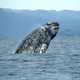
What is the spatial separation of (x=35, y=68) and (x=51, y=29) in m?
6.14

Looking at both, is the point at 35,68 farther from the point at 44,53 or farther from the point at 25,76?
the point at 44,53

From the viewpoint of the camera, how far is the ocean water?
29.4 m

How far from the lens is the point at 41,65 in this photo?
3325 cm

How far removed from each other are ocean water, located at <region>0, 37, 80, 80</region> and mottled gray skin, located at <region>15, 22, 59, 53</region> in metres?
0.40

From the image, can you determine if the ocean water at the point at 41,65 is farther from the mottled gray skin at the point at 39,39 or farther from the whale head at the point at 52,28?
the whale head at the point at 52,28

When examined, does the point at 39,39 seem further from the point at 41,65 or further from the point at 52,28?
the point at 41,65

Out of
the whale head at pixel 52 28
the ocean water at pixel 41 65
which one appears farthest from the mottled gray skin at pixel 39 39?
the ocean water at pixel 41 65

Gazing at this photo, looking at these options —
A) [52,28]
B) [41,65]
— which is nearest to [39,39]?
[52,28]

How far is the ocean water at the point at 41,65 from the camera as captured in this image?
2940 cm

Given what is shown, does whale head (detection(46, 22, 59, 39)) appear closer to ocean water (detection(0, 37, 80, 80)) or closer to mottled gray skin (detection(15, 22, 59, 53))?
mottled gray skin (detection(15, 22, 59, 53))

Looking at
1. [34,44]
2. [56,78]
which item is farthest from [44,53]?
[56,78]

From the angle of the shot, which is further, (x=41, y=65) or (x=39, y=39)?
(x=39, y=39)

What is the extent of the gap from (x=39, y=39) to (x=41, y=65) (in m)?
4.58

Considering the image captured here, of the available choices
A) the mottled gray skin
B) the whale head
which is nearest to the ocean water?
the mottled gray skin
